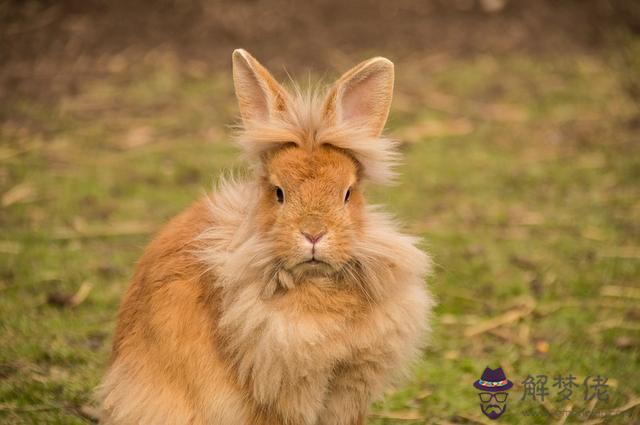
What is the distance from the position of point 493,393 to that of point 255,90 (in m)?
1.60

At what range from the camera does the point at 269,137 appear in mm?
2686

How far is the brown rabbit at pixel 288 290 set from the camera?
260cm

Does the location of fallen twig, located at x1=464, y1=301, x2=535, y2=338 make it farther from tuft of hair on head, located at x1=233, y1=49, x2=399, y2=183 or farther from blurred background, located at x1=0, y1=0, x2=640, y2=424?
tuft of hair on head, located at x1=233, y1=49, x2=399, y2=183

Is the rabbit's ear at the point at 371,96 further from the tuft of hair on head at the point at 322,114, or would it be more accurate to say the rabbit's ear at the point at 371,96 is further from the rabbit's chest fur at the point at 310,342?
the rabbit's chest fur at the point at 310,342

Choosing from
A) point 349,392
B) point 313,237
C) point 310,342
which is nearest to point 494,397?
point 349,392

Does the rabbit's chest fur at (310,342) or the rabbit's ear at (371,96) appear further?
the rabbit's ear at (371,96)

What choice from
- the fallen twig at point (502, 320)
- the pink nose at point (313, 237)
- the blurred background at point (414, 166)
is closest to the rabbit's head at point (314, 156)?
the pink nose at point (313, 237)

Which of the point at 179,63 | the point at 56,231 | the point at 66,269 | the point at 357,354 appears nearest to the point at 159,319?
the point at 357,354

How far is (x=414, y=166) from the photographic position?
6.25m

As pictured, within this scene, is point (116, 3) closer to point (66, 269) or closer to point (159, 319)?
point (66, 269)

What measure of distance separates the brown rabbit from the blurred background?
0.41 metres

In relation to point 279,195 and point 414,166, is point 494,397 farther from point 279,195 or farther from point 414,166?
point 414,166

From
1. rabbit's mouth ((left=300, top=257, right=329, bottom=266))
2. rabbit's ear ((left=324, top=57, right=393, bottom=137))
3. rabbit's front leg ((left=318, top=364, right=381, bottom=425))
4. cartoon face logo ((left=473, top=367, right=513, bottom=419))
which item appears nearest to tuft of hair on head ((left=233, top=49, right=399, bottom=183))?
rabbit's ear ((left=324, top=57, right=393, bottom=137))

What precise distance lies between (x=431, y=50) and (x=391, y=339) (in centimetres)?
617
